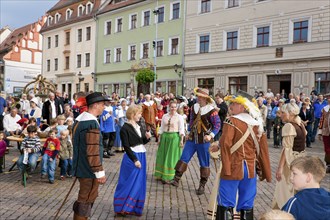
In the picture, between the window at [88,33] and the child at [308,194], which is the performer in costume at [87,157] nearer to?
the child at [308,194]

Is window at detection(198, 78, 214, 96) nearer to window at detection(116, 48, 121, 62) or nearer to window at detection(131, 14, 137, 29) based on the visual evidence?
window at detection(131, 14, 137, 29)

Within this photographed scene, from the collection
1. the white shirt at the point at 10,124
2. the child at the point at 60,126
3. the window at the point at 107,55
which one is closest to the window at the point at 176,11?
the window at the point at 107,55

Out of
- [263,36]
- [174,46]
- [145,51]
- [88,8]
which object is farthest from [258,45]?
[88,8]

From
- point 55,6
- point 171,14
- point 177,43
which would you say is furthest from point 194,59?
point 55,6

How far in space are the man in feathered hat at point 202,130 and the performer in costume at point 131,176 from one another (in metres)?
1.45

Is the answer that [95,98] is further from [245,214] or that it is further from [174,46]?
[174,46]

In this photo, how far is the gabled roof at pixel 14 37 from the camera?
60.3m

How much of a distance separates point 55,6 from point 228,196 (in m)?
49.3

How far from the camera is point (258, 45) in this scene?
26469 millimetres

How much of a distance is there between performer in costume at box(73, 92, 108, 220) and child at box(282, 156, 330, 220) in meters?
2.28

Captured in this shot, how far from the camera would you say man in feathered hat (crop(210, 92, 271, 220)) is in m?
4.04

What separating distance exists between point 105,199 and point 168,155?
1.82 meters

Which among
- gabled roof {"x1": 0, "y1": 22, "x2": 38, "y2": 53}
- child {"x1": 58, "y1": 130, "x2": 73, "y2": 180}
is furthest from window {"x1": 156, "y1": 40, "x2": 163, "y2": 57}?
gabled roof {"x1": 0, "y1": 22, "x2": 38, "y2": 53}

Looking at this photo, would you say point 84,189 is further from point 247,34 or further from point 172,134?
point 247,34
